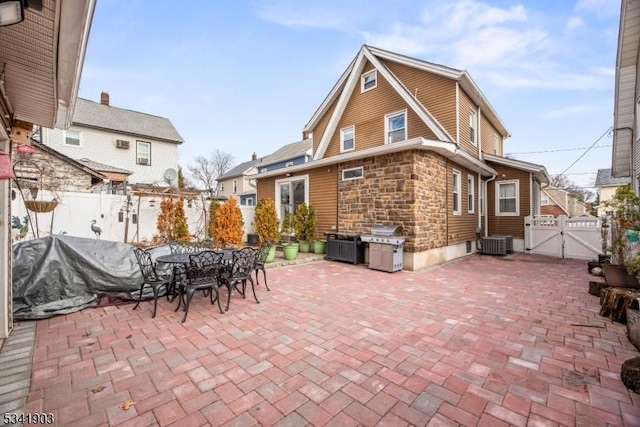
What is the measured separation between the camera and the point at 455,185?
9328 mm

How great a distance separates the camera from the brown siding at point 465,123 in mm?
9614

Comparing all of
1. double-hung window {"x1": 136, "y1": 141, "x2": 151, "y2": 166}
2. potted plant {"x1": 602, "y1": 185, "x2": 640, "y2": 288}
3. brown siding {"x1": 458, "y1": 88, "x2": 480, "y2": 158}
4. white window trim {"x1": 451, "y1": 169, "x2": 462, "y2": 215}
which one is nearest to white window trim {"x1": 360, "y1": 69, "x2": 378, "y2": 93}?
brown siding {"x1": 458, "y1": 88, "x2": 480, "y2": 158}

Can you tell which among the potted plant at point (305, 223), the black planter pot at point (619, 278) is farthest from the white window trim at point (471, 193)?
the potted plant at point (305, 223)

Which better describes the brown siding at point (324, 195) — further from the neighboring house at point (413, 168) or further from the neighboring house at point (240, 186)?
the neighboring house at point (240, 186)

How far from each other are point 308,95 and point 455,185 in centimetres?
1069

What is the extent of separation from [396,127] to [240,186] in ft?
65.8

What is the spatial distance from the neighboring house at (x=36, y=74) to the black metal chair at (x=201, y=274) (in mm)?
1964

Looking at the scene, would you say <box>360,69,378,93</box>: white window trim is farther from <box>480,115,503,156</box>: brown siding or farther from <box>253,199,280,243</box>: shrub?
<box>253,199,280,243</box>: shrub

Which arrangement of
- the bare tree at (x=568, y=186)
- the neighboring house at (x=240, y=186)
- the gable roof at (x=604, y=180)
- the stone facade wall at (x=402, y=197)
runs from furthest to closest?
1. the bare tree at (x=568, y=186)
2. the neighboring house at (x=240, y=186)
3. the gable roof at (x=604, y=180)
4. the stone facade wall at (x=402, y=197)

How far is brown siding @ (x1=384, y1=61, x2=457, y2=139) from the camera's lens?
948 cm

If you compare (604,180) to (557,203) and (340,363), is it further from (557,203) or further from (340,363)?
(340,363)

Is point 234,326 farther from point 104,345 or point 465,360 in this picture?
point 465,360

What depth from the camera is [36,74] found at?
104 inches

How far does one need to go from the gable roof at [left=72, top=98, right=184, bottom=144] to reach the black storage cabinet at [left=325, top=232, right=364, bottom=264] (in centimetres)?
1459
